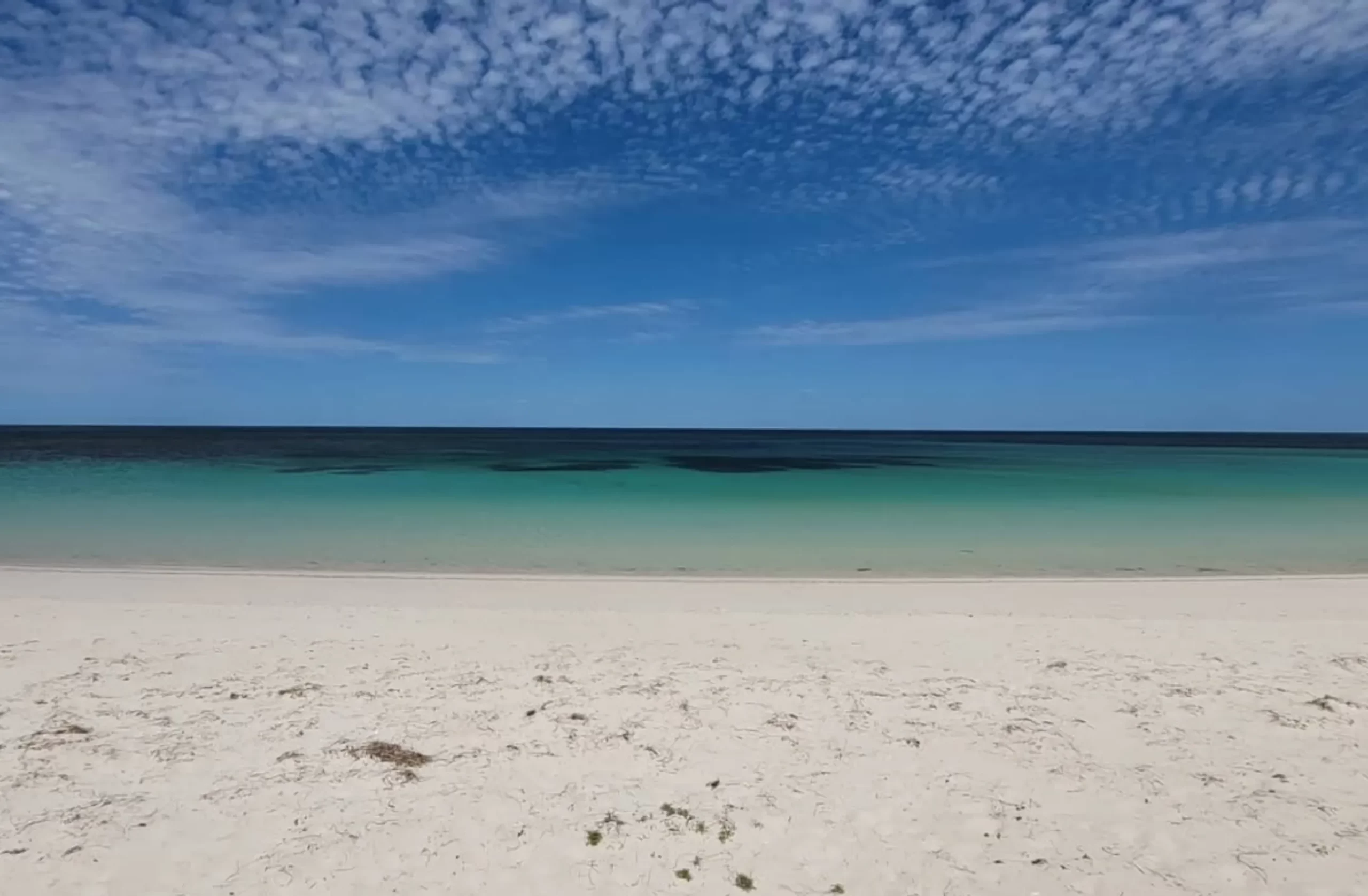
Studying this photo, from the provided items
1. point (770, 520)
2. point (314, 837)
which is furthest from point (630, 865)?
point (770, 520)

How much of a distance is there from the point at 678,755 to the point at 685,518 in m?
16.2

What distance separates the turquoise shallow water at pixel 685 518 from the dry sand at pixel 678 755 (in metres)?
5.83

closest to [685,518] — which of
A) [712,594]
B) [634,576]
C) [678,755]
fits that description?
[634,576]

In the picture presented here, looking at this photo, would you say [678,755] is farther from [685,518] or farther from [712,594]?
[685,518]

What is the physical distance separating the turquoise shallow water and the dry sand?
19.1 ft

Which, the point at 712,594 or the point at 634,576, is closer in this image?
the point at 712,594

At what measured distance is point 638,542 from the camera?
1723cm

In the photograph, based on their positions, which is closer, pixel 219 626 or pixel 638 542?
pixel 219 626

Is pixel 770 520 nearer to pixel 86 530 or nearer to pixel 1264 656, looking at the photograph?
pixel 1264 656

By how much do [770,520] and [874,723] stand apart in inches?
614

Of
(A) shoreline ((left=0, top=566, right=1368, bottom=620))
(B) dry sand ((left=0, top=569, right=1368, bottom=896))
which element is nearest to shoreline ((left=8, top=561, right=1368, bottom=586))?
(A) shoreline ((left=0, top=566, right=1368, bottom=620))

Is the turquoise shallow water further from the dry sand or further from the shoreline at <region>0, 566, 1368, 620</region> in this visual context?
the dry sand

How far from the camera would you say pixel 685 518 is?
70.6ft

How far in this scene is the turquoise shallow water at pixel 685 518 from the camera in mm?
15125
